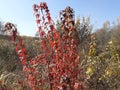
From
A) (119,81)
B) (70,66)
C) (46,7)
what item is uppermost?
(46,7)

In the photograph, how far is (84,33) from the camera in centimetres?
1894

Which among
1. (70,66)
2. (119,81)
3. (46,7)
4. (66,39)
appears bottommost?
(119,81)

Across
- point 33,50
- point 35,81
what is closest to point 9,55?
point 33,50

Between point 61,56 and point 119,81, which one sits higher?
point 61,56

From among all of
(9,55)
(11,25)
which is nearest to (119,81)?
(11,25)

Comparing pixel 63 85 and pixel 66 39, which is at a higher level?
pixel 66 39

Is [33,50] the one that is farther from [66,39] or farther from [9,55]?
[66,39]

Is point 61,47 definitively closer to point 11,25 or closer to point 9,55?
point 11,25

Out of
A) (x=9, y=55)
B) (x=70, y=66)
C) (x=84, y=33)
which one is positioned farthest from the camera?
(x=84, y=33)

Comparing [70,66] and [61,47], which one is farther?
[61,47]

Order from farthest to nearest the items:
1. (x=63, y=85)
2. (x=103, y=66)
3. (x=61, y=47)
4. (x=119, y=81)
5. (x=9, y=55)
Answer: (x=9, y=55) → (x=103, y=66) → (x=119, y=81) → (x=61, y=47) → (x=63, y=85)

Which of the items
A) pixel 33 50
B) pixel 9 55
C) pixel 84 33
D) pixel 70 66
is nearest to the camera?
pixel 70 66

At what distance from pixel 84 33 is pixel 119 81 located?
10.9 metres

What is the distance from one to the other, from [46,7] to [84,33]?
520 inches
